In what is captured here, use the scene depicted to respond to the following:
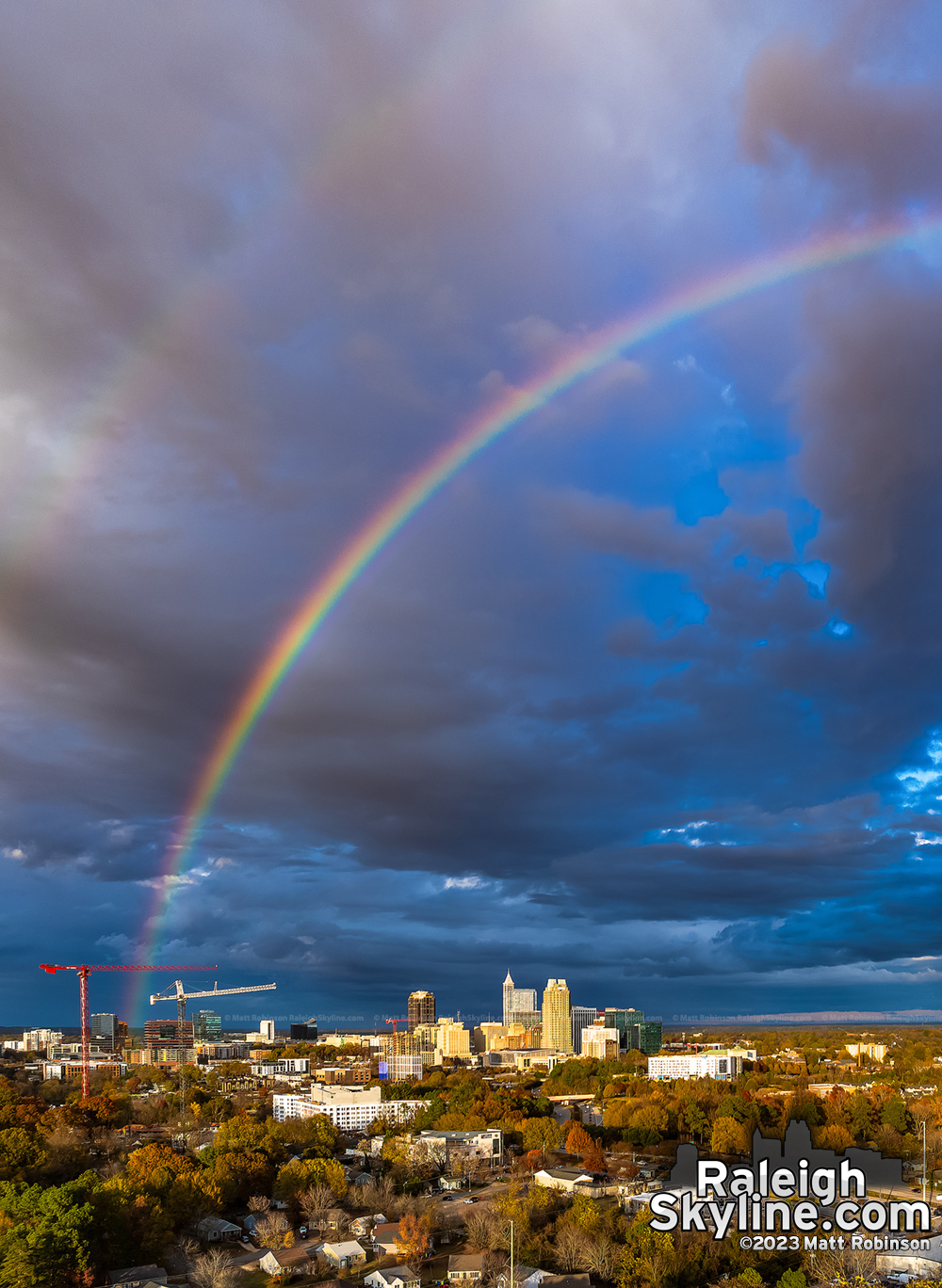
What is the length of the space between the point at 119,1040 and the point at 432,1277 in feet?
376

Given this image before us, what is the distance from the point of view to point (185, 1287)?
20203 mm

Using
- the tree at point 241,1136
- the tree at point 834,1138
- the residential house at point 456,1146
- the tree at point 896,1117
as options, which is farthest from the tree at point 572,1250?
the tree at point 896,1117

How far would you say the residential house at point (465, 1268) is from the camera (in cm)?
1944

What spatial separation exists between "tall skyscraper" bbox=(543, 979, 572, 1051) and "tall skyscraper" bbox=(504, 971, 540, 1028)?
868 inches

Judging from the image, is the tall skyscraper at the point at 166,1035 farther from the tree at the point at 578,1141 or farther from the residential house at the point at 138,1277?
→ the residential house at the point at 138,1277

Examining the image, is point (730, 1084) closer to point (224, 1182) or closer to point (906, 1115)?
point (906, 1115)

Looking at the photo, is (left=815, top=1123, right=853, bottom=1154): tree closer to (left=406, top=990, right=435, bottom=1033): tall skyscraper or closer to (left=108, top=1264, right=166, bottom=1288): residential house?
(left=108, top=1264, right=166, bottom=1288): residential house

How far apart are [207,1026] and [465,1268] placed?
123 m

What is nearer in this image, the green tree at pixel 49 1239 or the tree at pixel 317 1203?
the green tree at pixel 49 1239

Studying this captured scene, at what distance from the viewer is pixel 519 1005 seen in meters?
158

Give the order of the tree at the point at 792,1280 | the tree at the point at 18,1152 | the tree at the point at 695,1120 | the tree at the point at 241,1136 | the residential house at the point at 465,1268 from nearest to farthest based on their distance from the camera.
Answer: the tree at the point at 792,1280
the residential house at the point at 465,1268
the tree at the point at 18,1152
the tree at the point at 241,1136
the tree at the point at 695,1120

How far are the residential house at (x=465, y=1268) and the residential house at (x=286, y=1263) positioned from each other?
3.28m

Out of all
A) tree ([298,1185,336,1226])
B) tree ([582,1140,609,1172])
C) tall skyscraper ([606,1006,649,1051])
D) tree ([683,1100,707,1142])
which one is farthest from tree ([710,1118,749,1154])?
tall skyscraper ([606,1006,649,1051])

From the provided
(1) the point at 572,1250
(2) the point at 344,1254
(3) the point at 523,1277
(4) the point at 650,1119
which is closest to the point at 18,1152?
(2) the point at 344,1254
